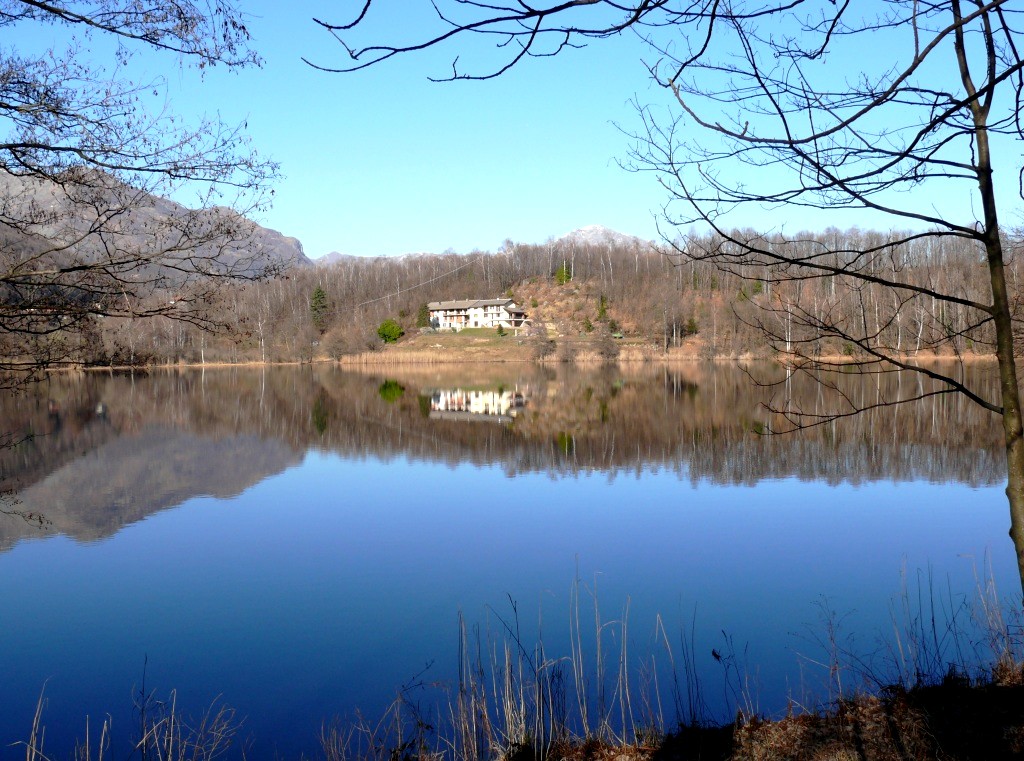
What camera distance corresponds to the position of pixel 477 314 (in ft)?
268

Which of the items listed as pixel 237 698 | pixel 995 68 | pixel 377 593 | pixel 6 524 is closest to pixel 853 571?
pixel 377 593

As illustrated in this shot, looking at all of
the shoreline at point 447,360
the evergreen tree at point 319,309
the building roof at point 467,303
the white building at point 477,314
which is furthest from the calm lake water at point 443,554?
the evergreen tree at point 319,309

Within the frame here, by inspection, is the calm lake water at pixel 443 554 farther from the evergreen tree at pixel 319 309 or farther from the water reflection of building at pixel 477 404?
the evergreen tree at pixel 319 309

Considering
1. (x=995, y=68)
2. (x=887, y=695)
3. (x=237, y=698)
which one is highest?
(x=995, y=68)

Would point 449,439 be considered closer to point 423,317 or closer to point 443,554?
point 443,554

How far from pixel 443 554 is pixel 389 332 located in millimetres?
68542

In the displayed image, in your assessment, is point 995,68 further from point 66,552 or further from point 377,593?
point 66,552

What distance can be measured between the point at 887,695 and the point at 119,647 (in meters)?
6.52

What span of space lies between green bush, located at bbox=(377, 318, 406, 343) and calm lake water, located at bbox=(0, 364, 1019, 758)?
54.8 metres

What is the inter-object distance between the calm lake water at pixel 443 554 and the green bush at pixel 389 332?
180 ft

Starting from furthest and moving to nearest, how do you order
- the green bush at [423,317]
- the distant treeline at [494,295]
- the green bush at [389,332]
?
1. the green bush at [423,317]
2. the green bush at [389,332]
3. the distant treeline at [494,295]

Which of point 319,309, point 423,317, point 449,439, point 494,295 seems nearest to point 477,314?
point 423,317

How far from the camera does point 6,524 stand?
1236 centimetres

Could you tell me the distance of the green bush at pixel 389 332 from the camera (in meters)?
77.7
